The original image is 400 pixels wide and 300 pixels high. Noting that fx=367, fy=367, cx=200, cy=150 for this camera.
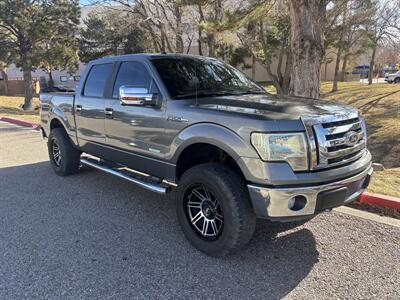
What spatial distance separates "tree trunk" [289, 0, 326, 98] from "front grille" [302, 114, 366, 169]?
3458 mm

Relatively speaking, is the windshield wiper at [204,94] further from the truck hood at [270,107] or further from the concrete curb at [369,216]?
the concrete curb at [369,216]

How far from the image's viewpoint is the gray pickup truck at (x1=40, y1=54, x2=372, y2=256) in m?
3.12

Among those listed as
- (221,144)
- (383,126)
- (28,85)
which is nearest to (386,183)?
(221,144)

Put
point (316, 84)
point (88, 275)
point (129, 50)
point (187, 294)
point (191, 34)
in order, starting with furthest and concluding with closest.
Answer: point (129, 50) < point (191, 34) < point (316, 84) < point (88, 275) < point (187, 294)

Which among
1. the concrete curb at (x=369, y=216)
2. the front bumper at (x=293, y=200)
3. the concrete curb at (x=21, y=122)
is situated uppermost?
the front bumper at (x=293, y=200)

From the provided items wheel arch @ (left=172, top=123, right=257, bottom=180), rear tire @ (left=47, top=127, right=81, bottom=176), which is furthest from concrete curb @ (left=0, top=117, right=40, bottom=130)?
wheel arch @ (left=172, top=123, right=257, bottom=180)

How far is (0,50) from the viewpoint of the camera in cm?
1789

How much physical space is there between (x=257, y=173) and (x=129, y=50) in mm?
26213

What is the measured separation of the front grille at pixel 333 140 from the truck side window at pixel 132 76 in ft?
6.80

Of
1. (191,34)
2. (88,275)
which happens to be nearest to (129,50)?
(191,34)

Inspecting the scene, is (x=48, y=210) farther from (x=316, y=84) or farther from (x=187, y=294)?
(x=316, y=84)

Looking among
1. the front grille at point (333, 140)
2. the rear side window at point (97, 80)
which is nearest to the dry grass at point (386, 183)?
the front grille at point (333, 140)

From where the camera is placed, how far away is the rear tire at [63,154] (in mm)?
6191

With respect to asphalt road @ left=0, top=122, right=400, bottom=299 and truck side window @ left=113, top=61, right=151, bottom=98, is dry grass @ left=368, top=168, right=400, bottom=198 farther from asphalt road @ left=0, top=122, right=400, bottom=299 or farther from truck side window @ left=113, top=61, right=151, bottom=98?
truck side window @ left=113, top=61, right=151, bottom=98
